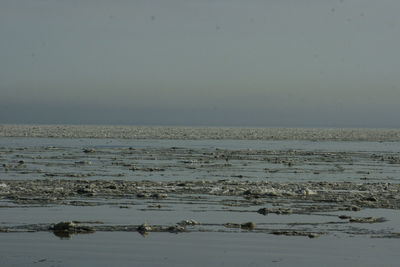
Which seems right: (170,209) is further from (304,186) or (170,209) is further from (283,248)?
(304,186)

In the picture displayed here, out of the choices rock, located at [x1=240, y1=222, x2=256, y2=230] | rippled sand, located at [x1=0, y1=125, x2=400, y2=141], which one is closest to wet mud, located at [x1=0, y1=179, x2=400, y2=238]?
rock, located at [x1=240, y1=222, x2=256, y2=230]

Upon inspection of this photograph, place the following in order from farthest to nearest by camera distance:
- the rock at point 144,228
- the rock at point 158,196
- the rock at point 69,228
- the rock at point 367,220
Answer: the rock at point 158,196 → the rock at point 367,220 → the rock at point 144,228 → the rock at point 69,228

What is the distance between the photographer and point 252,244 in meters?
15.0

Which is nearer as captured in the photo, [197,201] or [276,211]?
[276,211]

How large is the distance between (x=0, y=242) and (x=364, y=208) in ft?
35.2

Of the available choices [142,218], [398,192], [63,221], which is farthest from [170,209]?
[398,192]

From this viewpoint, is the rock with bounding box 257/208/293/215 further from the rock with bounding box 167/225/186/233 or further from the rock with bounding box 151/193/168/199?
the rock with bounding box 151/193/168/199

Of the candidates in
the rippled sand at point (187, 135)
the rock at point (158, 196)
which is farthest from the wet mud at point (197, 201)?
the rippled sand at point (187, 135)

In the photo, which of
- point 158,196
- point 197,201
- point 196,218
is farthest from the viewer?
point 158,196

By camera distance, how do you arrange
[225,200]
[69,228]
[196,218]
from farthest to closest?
[225,200] < [196,218] < [69,228]

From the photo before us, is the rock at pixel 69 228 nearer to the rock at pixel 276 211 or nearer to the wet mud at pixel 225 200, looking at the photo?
the wet mud at pixel 225 200

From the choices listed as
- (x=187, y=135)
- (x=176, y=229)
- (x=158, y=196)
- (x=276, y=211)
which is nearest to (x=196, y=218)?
(x=176, y=229)

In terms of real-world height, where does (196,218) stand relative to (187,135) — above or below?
below

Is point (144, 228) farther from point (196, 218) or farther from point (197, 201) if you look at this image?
point (197, 201)
